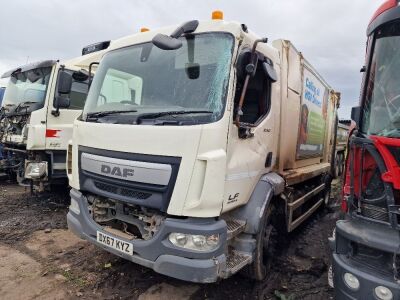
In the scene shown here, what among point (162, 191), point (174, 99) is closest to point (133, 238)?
point (162, 191)

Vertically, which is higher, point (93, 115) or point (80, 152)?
point (93, 115)

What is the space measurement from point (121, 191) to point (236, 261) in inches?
47.1

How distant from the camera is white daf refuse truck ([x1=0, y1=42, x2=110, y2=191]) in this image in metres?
5.45

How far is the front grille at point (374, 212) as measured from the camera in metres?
2.30

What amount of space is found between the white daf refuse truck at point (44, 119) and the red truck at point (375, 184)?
3.95 metres

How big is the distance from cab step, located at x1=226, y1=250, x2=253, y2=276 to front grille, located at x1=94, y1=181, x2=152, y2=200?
908mm

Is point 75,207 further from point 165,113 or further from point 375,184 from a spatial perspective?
point 375,184

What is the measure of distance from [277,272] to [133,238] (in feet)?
6.14

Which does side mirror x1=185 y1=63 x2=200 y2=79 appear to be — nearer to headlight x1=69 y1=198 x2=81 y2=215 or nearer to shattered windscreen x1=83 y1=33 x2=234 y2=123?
shattered windscreen x1=83 y1=33 x2=234 y2=123

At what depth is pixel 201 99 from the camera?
9.23 ft

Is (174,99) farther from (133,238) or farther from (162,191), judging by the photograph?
(133,238)

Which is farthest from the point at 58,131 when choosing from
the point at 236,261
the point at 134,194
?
the point at 236,261

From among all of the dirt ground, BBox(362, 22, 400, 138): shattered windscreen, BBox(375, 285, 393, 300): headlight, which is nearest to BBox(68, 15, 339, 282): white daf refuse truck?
the dirt ground

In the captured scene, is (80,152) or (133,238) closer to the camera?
(133,238)
